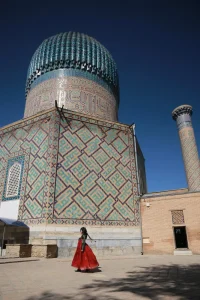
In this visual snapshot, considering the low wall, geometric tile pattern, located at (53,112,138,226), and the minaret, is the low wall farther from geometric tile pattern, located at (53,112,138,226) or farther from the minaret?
the minaret

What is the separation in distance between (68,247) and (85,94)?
7130 millimetres

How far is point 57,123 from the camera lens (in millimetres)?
8758

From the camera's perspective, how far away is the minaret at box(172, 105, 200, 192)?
32.4 feet

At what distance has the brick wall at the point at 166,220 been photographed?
805cm

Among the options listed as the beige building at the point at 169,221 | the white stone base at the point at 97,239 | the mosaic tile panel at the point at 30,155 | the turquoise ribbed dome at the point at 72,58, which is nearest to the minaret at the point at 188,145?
the beige building at the point at 169,221

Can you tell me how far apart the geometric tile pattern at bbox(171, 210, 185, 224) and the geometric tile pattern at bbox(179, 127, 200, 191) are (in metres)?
1.64

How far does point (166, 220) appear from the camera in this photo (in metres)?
8.51

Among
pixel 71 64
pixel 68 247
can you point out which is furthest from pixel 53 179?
pixel 71 64

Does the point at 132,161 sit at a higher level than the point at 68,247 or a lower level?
higher

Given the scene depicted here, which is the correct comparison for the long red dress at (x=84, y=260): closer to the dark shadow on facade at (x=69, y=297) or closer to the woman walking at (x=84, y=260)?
the woman walking at (x=84, y=260)

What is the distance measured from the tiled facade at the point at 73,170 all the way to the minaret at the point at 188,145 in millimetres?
2536

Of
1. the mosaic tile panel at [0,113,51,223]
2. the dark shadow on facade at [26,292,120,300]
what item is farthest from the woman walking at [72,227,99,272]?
the mosaic tile panel at [0,113,51,223]

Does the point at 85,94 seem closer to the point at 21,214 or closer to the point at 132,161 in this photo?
the point at 132,161

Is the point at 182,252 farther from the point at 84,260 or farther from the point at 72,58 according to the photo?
the point at 72,58
